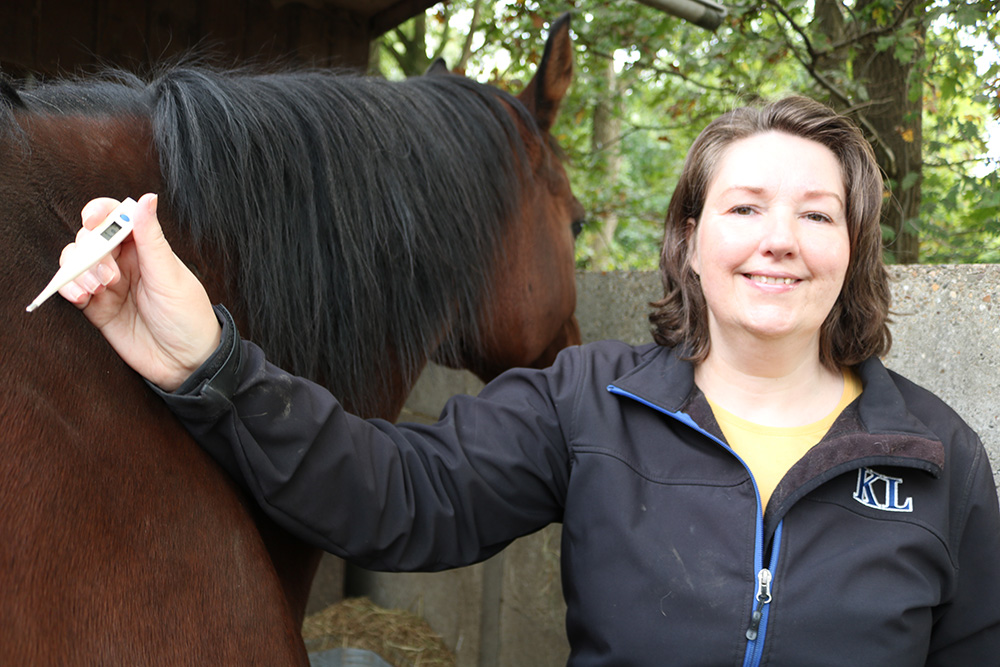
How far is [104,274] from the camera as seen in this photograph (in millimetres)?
1023

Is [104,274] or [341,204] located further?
[341,204]

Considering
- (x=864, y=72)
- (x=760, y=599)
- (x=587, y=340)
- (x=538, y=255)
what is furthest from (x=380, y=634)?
(x=864, y=72)

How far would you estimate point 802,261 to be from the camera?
4.61 feet

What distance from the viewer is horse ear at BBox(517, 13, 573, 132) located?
2.15m

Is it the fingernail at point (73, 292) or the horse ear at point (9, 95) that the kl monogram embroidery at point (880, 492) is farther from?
the horse ear at point (9, 95)

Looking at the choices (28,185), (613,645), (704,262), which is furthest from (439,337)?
(28,185)

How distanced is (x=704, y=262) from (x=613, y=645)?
29.3 inches

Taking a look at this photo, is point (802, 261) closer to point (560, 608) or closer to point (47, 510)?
point (47, 510)

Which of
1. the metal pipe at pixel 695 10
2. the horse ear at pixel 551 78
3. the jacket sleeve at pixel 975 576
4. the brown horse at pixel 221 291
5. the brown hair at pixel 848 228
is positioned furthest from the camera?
the metal pipe at pixel 695 10

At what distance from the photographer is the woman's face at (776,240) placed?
4.60 feet

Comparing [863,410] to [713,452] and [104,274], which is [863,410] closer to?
[713,452]

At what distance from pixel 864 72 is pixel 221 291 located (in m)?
2.82

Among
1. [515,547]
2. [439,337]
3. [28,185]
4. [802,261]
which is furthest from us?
[515,547]

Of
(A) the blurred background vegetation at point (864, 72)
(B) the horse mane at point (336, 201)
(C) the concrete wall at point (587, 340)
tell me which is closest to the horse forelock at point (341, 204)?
(B) the horse mane at point (336, 201)
